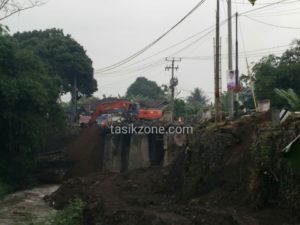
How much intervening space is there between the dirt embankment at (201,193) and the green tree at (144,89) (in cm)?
6476

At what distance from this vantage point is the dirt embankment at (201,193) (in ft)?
48.2

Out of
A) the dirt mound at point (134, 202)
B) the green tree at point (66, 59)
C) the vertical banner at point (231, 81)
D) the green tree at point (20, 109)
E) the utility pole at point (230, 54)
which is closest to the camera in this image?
the dirt mound at point (134, 202)

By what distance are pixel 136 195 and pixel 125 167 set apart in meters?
11.9

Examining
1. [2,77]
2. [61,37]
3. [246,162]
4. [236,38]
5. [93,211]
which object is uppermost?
[61,37]

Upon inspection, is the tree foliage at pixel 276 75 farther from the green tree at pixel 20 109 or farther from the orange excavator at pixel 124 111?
the green tree at pixel 20 109

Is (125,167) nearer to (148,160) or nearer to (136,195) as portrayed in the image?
(148,160)

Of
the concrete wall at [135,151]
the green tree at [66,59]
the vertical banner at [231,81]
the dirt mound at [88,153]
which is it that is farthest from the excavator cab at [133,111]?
the vertical banner at [231,81]

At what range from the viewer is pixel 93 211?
1992 centimetres

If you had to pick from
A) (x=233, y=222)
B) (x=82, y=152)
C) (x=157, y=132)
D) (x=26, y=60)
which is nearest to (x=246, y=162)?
(x=233, y=222)

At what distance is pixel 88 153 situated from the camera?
130 feet

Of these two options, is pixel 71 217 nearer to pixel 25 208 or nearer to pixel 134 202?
pixel 134 202

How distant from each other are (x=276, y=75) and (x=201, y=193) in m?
16.5

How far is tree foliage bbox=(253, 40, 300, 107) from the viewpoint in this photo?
33750 millimetres

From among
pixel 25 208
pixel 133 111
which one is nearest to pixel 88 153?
pixel 133 111
